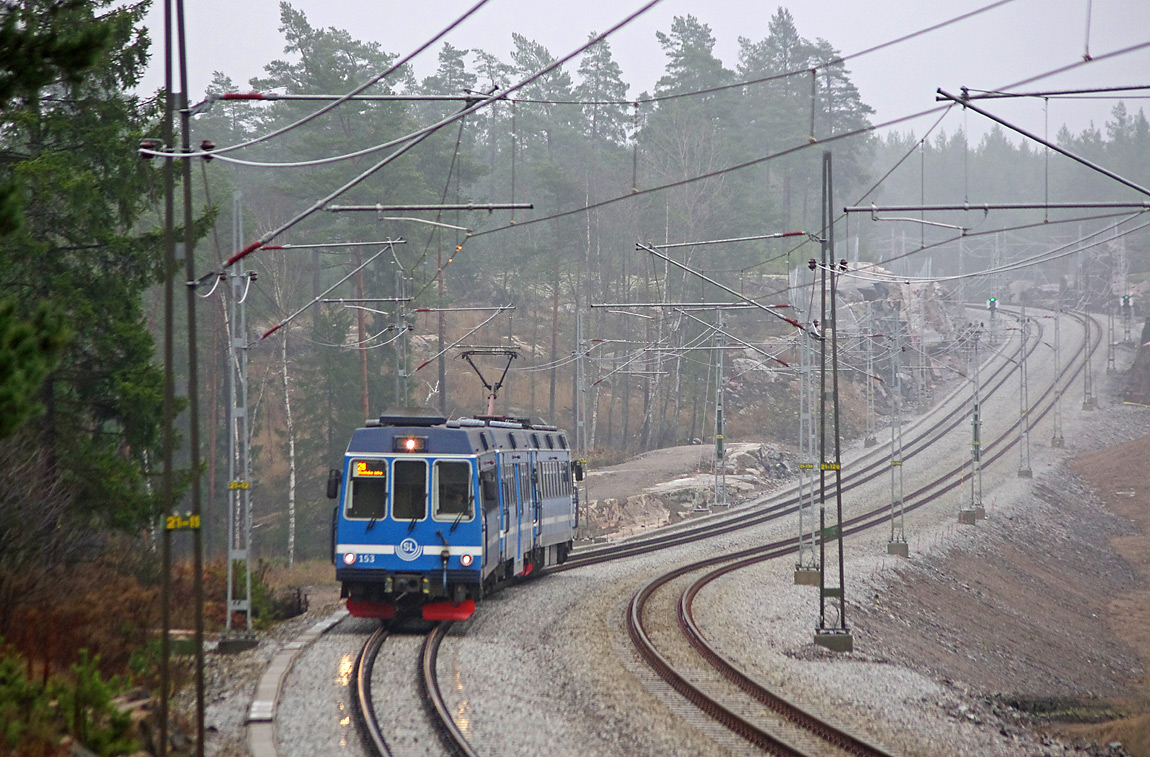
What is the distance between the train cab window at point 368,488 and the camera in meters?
16.7

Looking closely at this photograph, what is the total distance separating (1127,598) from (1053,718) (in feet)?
64.9

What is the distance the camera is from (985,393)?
69.8m

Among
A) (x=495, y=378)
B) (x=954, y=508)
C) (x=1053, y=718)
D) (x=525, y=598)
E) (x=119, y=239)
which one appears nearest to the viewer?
(x=1053, y=718)

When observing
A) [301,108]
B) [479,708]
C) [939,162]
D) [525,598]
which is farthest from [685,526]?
[939,162]

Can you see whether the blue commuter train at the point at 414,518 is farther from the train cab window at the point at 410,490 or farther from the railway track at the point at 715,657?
the railway track at the point at 715,657

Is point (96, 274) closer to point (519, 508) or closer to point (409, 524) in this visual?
point (409, 524)

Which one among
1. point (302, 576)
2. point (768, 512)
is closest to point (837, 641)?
point (302, 576)

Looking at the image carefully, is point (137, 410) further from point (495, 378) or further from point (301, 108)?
point (495, 378)

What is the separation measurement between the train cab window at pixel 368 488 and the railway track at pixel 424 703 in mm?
1961

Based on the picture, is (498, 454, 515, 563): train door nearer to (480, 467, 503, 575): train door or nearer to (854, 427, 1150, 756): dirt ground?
(480, 467, 503, 575): train door

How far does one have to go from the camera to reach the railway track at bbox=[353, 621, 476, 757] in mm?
10297

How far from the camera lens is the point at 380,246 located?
47.0 meters

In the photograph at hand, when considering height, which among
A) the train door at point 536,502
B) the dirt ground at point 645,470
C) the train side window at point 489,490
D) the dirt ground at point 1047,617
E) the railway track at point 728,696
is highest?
the train side window at point 489,490

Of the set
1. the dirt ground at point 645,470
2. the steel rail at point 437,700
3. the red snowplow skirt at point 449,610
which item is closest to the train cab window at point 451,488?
the red snowplow skirt at point 449,610
